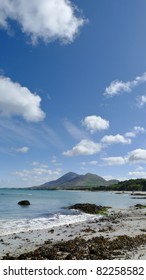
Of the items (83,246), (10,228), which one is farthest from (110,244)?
(10,228)

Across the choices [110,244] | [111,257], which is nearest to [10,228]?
[110,244]

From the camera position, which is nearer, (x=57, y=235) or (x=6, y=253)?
(x=6, y=253)
